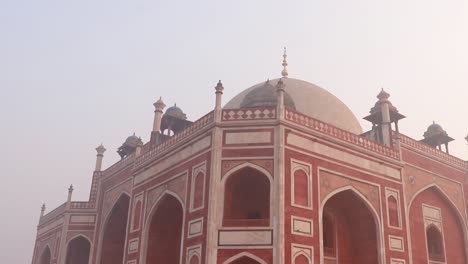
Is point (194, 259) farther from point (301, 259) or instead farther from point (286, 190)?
point (286, 190)

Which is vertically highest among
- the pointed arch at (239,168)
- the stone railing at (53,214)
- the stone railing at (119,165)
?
the stone railing at (119,165)

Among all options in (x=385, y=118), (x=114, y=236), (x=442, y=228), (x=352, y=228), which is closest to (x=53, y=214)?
(x=114, y=236)

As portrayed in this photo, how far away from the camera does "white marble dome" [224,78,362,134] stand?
19.1 meters

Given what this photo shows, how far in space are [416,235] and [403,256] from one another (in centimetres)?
165

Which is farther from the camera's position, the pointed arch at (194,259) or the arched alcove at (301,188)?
the arched alcove at (301,188)

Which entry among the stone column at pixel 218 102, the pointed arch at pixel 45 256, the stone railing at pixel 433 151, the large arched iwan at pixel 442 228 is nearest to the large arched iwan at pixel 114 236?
the pointed arch at pixel 45 256

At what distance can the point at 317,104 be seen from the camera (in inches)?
766

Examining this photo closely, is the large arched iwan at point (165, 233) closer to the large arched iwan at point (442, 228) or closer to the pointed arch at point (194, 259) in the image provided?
the pointed arch at point (194, 259)

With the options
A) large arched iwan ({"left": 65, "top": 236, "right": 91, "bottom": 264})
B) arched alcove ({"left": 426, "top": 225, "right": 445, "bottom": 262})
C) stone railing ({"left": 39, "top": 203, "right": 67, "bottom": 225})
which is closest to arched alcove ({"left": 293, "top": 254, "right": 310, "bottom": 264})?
arched alcove ({"left": 426, "top": 225, "right": 445, "bottom": 262})

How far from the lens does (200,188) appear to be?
1367 centimetres

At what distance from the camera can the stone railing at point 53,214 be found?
895 inches

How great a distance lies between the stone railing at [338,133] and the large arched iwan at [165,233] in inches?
181

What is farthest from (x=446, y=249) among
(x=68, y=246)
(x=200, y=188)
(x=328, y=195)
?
(x=68, y=246)

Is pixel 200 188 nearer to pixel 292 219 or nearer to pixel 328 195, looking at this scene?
pixel 292 219
